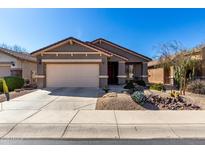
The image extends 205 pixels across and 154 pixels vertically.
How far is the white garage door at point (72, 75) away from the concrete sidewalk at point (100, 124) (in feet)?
31.6

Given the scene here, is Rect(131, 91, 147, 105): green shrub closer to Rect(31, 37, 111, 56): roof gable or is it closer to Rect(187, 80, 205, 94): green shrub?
Rect(187, 80, 205, 94): green shrub

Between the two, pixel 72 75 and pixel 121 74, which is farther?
pixel 121 74

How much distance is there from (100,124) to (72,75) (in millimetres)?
12434

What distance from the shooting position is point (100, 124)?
303 inches

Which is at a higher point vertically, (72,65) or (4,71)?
(72,65)

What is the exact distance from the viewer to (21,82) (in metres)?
20.9

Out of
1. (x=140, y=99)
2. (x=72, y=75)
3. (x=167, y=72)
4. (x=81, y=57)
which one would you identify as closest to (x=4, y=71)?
(x=72, y=75)

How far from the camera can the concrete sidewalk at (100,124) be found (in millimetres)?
6516

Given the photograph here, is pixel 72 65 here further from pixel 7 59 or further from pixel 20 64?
pixel 7 59

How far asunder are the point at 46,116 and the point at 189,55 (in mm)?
15849

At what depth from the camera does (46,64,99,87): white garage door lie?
1964cm

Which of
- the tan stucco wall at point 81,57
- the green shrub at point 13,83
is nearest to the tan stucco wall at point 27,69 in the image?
the green shrub at point 13,83

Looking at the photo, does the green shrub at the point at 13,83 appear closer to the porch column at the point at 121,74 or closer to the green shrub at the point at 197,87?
the porch column at the point at 121,74
